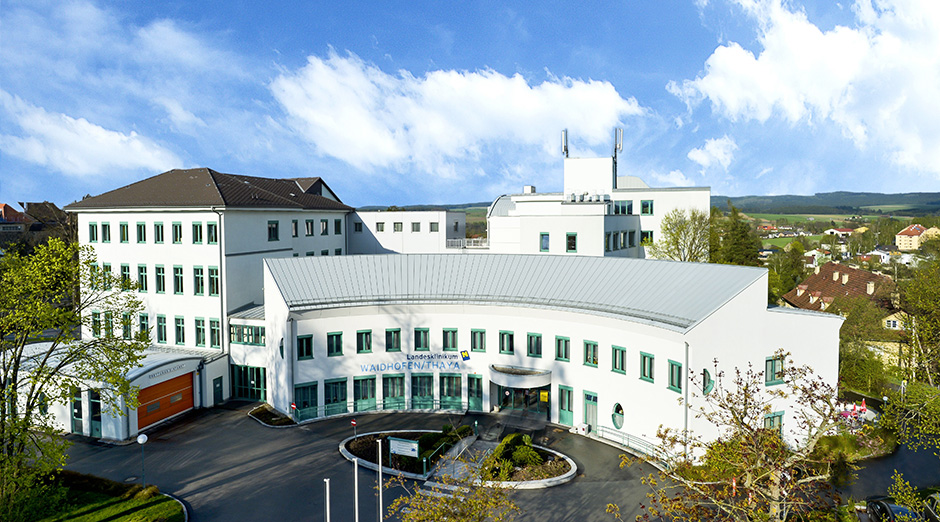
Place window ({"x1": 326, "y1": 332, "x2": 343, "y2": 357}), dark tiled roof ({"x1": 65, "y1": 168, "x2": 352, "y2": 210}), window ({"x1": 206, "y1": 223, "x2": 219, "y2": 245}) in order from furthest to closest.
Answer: dark tiled roof ({"x1": 65, "y1": 168, "x2": 352, "y2": 210})
window ({"x1": 206, "y1": 223, "x2": 219, "y2": 245})
window ({"x1": 326, "y1": 332, "x2": 343, "y2": 357})

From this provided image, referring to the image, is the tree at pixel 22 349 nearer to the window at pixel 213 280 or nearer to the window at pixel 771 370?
the window at pixel 213 280

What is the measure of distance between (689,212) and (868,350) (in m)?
17.2

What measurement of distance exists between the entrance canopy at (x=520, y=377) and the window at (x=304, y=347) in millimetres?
9441

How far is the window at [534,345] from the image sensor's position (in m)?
31.6

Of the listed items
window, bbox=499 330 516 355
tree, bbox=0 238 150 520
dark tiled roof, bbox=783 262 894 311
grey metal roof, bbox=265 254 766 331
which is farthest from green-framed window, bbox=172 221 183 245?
dark tiled roof, bbox=783 262 894 311

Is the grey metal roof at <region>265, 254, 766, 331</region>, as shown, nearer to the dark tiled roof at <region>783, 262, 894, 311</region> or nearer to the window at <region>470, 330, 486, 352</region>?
the window at <region>470, 330, 486, 352</region>

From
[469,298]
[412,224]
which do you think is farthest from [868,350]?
[412,224]

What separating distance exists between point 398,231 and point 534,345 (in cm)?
2633

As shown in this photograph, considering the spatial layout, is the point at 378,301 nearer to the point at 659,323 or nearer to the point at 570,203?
the point at 659,323

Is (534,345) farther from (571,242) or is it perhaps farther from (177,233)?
(177,233)

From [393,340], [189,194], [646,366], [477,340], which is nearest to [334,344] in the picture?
[393,340]

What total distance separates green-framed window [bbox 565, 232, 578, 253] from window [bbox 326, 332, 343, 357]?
18747 mm

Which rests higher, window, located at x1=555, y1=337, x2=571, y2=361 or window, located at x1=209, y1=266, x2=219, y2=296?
window, located at x1=209, y1=266, x2=219, y2=296

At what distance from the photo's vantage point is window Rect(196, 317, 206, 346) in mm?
36312
